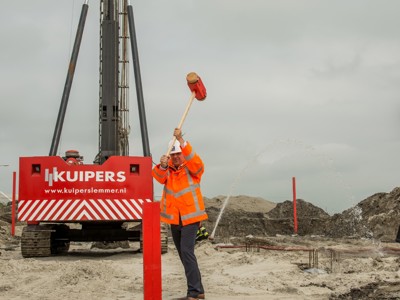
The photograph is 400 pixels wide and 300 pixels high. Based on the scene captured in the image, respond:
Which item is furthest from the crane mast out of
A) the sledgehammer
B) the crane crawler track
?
the sledgehammer

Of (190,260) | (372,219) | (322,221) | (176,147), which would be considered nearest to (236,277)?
(190,260)

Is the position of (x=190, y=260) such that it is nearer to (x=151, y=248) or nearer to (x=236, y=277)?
(x=151, y=248)

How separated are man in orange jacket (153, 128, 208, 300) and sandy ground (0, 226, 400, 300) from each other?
41 cm

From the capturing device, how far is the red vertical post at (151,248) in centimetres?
517

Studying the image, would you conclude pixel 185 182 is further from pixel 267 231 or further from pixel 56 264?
pixel 267 231

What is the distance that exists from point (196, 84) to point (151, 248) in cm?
204

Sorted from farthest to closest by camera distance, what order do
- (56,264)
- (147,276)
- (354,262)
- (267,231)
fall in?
(267,231), (56,264), (354,262), (147,276)

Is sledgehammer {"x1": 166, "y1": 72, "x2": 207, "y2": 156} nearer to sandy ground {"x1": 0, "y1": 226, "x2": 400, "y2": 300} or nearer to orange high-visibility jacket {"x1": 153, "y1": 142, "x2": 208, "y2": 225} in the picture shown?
orange high-visibility jacket {"x1": 153, "y1": 142, "x2": 208, "y2": 225}

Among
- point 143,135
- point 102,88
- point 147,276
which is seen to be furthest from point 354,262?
point 102,88

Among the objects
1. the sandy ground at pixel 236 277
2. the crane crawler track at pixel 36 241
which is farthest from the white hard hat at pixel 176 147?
the crane crawler track at pixel 36 241

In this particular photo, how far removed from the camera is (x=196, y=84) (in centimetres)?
654

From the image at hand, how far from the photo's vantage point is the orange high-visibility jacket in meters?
5.96

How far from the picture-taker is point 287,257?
9.82m

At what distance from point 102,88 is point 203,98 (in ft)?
22.4
